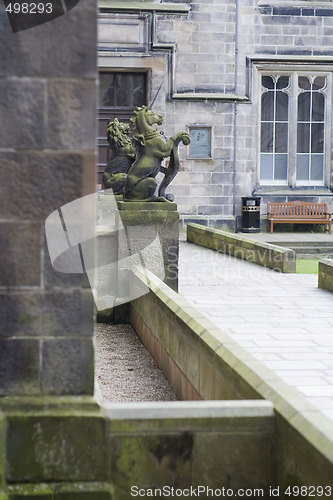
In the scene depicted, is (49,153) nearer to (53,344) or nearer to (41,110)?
(41,110)

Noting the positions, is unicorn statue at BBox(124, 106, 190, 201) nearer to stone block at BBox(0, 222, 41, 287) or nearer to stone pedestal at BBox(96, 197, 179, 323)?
stone pedestal at BBox(96, 197, 179, 323)

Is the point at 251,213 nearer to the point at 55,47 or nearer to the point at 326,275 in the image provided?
the point at 326,275

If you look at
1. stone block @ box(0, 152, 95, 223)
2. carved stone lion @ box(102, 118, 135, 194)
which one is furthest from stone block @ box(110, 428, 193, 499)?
carved stone lion @ box(102, 118, 135, 194)

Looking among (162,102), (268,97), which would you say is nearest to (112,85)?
(162,102)

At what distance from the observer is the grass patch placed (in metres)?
12.1

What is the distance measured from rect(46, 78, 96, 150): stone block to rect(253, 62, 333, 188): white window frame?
1551 cm

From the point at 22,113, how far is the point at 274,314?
15.9ft

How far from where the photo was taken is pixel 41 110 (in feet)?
10.1

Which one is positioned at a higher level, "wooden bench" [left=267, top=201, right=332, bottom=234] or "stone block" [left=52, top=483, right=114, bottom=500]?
"wooden bench" [left=267, top=201, right=332, bottom=234]

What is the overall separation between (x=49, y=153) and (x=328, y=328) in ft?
13.9

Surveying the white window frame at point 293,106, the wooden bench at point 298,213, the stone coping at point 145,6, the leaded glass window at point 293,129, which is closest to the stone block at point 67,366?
the wooden bench at point 298,213

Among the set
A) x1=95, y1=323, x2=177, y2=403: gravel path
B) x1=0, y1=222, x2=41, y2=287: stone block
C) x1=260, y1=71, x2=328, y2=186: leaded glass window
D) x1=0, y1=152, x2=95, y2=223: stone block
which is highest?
x1=260, y1=71, x2=328, y2=186: leaded glass window

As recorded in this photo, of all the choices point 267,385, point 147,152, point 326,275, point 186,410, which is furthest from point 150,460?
point 147,152

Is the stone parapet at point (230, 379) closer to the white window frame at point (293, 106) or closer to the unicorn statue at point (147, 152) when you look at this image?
the unicorn statue at point (147, 152)
